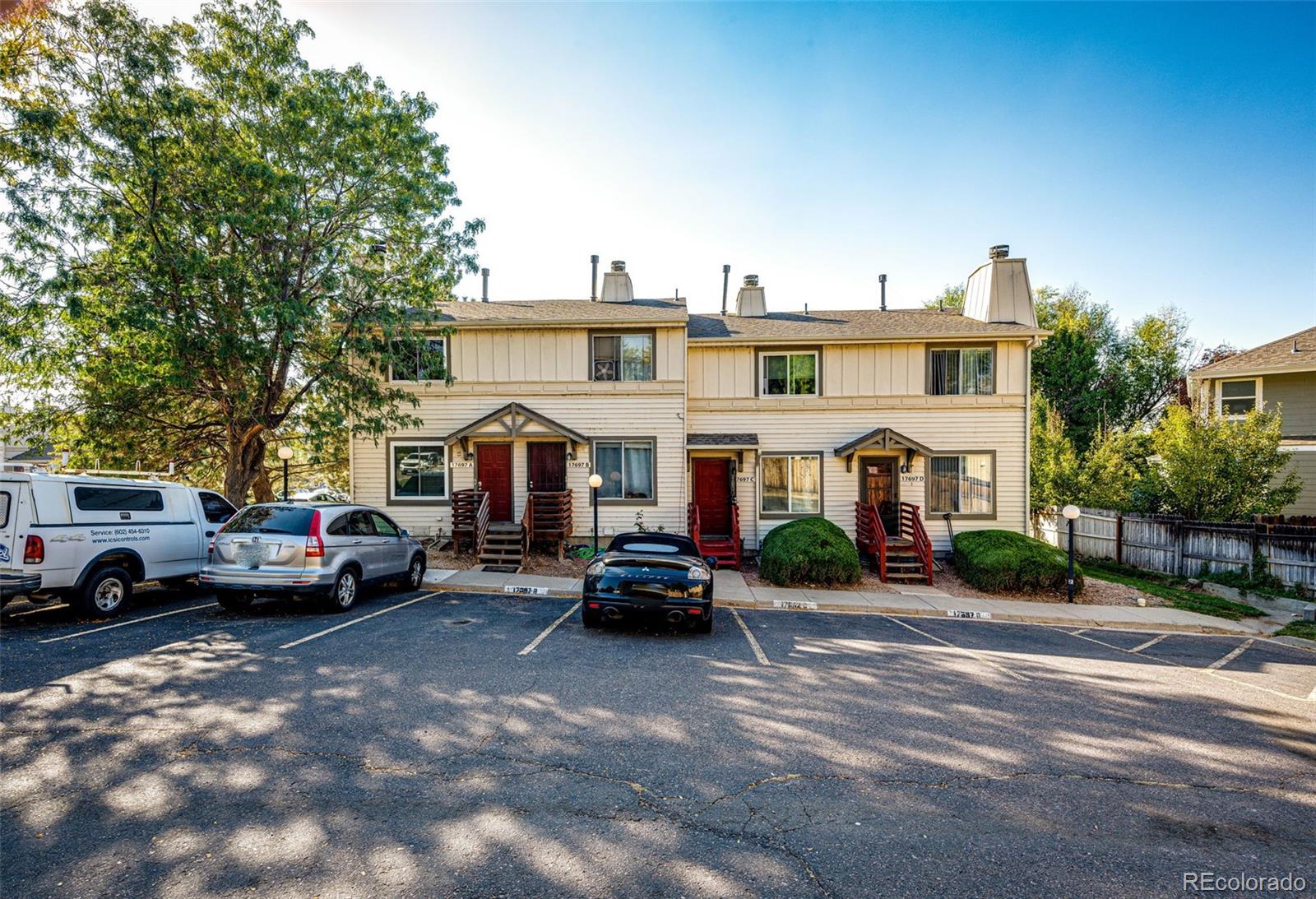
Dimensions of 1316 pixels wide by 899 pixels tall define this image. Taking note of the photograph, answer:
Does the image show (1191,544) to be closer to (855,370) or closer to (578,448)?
(855,370)

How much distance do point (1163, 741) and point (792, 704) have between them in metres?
3.27

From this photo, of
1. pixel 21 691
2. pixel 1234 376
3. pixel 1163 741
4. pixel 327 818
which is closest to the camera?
pixel 327 818

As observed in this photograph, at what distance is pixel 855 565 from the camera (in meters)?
12.9

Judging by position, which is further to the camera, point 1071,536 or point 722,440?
point 722,440

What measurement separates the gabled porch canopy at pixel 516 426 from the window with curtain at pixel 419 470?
0.81 metres

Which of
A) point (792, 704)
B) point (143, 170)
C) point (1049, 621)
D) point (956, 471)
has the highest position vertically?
point (143, 170)

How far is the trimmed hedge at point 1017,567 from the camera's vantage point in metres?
12.6

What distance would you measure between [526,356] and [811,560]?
30.1ft

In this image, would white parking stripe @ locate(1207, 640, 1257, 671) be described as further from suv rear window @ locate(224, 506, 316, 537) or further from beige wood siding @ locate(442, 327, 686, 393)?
suv rear window @ locate(224, 506, 316, 537)

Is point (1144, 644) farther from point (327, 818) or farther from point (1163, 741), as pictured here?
point (327, 818)

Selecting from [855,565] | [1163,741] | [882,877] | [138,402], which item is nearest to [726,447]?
[855,565]

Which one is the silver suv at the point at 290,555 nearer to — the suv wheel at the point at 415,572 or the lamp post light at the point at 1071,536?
the suv wheel at the point at 415,572

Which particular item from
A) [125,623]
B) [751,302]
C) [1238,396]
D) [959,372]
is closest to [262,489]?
[125,623]

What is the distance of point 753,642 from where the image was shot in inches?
328
